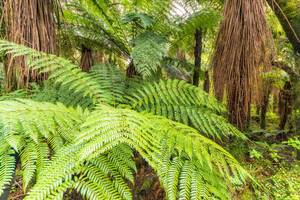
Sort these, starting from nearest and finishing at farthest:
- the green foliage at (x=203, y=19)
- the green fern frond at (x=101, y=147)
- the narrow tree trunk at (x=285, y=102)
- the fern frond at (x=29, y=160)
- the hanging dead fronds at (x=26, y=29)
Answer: the green fern frond at (x=101, y=147) → the fern frond at (x=29, y=160) → the hanging dead fronds at (x=26, y=29) → the green foliage at (x=203, y=19) → the narrow tree trunk at (x=285, y=102)

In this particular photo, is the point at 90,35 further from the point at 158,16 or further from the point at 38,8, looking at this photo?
the point at 158,16

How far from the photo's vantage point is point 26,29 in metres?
1.01

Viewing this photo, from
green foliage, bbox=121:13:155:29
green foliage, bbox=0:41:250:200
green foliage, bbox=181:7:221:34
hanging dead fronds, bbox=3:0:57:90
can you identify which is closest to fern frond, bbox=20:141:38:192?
green foliage, bbox=0:41:250:200

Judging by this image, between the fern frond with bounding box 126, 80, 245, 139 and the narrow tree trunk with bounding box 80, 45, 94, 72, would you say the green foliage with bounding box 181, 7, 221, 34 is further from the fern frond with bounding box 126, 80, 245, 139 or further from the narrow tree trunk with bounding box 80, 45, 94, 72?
the narrow tree trunk with bounding box 80, 45, 94, 72

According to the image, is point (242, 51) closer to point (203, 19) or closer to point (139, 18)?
point (203, 19)

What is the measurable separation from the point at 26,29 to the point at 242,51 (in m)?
1.59

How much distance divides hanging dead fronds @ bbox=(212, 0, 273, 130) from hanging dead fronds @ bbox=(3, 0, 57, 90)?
54.3 inches

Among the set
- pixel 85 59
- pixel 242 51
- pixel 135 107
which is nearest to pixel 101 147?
pixel 135 107

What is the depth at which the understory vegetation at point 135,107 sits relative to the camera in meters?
0.56

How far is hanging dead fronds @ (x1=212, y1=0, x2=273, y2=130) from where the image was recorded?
1190mm

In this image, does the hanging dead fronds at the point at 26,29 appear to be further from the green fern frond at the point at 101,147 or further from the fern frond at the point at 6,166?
the green fern frond at the point at 101,147

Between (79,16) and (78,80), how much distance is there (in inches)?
42.9

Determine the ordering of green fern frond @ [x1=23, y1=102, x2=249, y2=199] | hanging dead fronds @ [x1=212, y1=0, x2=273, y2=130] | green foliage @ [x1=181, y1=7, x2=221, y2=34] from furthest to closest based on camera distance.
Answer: green foliage @ [x1=181, y1=7, x2=221, y2=34], hanging dead fronds @ [x1=212, y1=0, x2=273, y2=130], green fern frond @ [x1=23, y1=102, x2=249, y2=199]

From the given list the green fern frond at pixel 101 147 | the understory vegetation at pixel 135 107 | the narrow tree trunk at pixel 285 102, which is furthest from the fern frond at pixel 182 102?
the narrow tree trunk at pixel 285 102
